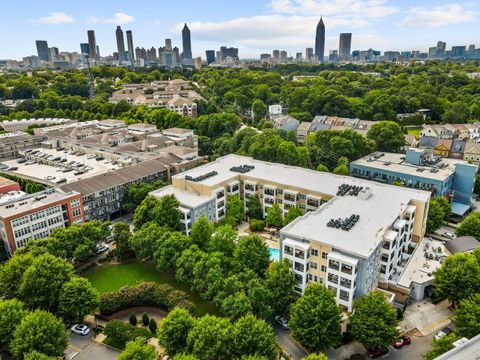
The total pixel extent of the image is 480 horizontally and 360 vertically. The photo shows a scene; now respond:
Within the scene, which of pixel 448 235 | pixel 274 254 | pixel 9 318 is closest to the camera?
pixel 9 318

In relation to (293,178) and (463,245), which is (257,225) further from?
(463,245)

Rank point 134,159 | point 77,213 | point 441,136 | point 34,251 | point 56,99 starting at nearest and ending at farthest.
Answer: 1. point 34,251
2. point 77,213
3. point 134,159
4. point 441,136
5. point 56,99

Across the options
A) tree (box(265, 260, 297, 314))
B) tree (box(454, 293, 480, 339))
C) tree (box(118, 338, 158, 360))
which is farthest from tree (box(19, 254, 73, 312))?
tree (box(454, 293, 480, 339))

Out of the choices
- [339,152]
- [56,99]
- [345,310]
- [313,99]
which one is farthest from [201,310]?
[56,99]

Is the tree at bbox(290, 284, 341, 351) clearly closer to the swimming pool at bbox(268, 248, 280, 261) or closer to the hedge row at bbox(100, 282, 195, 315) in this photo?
the hedge row at bbox(100, 282, 195, 315)

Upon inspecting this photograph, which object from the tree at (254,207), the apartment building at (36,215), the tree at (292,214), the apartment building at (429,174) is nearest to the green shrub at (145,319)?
the apartment building at (36,215)

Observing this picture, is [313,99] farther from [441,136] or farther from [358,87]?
[441,136]

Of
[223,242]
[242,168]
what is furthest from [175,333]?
[242,168]
